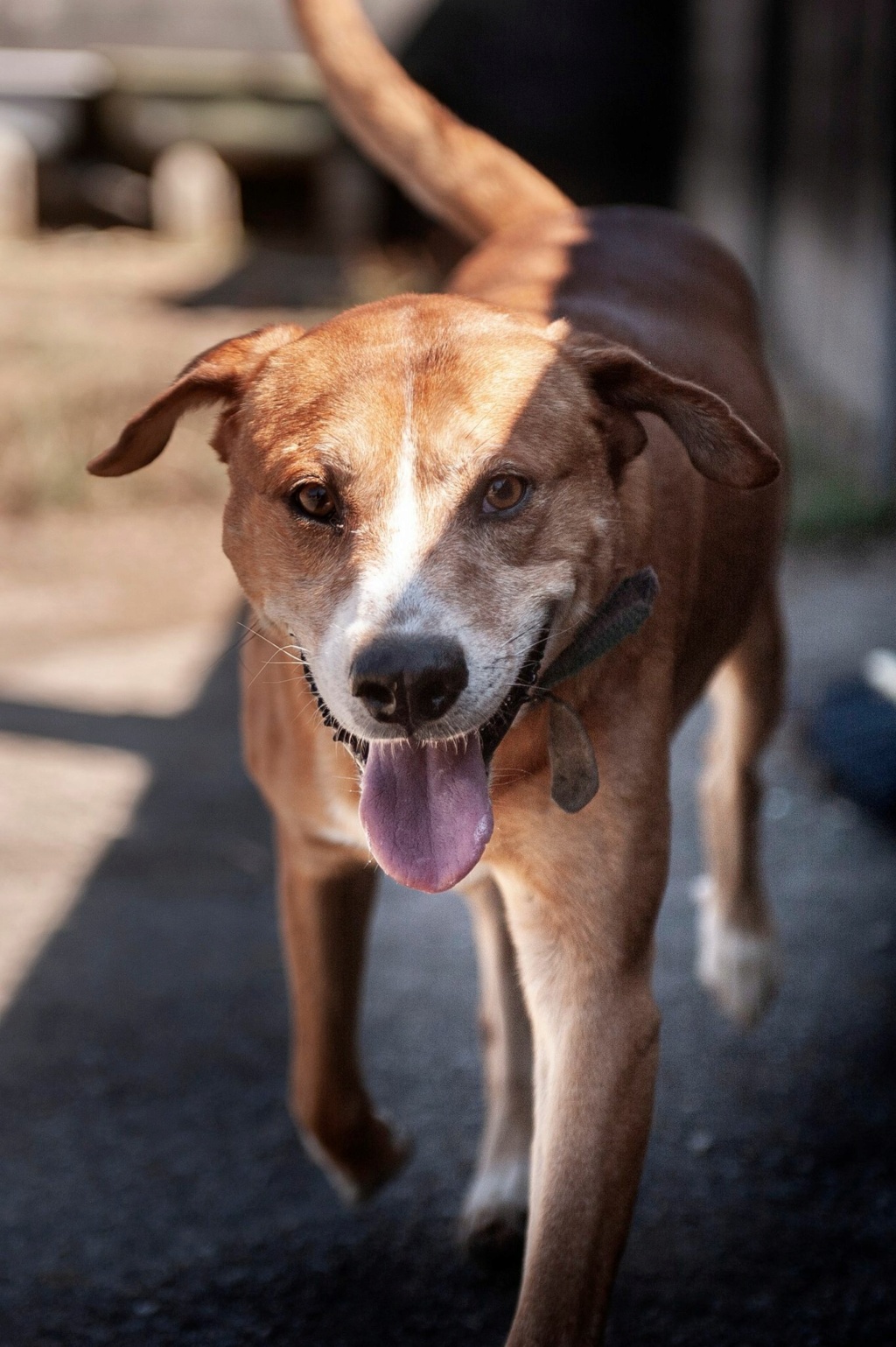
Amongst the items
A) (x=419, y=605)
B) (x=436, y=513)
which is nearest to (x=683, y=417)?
(x=436, y=513)

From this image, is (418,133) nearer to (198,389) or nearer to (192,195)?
(198,389)

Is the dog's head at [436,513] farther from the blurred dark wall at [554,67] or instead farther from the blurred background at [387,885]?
the blurred dark wall at [554,67]

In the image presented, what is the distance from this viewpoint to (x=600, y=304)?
2.69 meters

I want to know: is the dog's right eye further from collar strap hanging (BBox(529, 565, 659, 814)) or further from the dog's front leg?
the dog's front leg

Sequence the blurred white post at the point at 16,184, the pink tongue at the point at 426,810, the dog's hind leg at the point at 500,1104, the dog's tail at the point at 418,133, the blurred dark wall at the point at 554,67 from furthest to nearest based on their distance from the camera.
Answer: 1. the blurred white post at the point at 16,184
2. the blurred dark wall at the point at 554,67
3. the dog's tail at the point at 418,133
4. the dog's hind leg at the point at 500,1104
5. the pink tongue at the point at 426,810

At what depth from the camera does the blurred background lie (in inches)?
104

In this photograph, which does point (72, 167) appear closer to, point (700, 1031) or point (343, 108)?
point (343, 108)

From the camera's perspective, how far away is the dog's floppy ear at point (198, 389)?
229cm

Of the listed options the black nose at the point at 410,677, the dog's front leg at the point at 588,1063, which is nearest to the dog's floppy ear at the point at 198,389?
the black nose at the point at 410,677

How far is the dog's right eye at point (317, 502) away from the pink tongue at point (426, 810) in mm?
317

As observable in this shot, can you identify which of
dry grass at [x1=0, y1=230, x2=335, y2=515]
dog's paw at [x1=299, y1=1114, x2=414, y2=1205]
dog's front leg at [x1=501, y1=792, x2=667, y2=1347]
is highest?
dog's front leg at [x1=501, y1=792, x2=667, y2=1347]

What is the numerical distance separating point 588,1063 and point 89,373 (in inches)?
215

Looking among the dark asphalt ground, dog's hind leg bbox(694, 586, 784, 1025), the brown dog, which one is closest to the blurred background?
the dark asphalt ground

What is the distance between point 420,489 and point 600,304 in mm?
791
